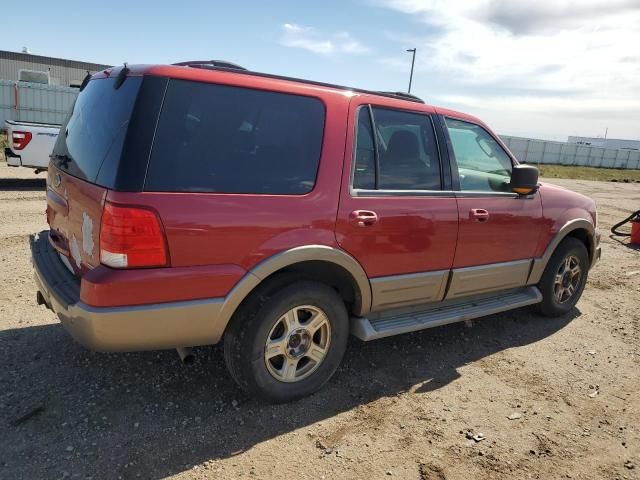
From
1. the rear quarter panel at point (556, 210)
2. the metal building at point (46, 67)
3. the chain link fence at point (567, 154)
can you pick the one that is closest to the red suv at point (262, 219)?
the rear quarter panel at point (556, 210)

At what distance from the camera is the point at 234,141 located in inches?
107

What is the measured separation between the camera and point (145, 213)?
8.03 feet

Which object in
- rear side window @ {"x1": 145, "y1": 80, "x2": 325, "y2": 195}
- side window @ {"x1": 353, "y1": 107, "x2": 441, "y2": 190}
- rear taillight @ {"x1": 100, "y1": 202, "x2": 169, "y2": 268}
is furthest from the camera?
side window @ {"x1": 353, "y1": 107, "x2": 441, "y2": 190}

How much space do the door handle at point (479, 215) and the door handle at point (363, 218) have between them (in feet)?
3.30

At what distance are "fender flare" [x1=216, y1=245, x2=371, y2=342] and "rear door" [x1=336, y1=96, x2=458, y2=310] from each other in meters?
0.08

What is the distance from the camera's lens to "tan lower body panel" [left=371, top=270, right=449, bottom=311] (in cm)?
341

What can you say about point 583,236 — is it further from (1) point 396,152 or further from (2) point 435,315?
(1) point 396,152

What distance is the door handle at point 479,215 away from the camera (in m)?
3.82

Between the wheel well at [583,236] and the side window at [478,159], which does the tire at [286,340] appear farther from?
the wheel well at [583,236]

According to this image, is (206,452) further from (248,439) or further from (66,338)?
(66,338)

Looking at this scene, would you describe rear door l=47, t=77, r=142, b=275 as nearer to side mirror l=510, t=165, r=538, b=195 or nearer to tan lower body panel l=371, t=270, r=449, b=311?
tan lower body panel l=371, t=270, r=449, b=311

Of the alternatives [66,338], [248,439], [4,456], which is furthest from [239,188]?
[66,338]

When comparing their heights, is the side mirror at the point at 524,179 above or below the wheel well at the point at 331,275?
above

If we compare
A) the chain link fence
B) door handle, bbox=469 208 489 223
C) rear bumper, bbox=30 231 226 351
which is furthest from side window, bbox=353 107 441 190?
the chain link fence
